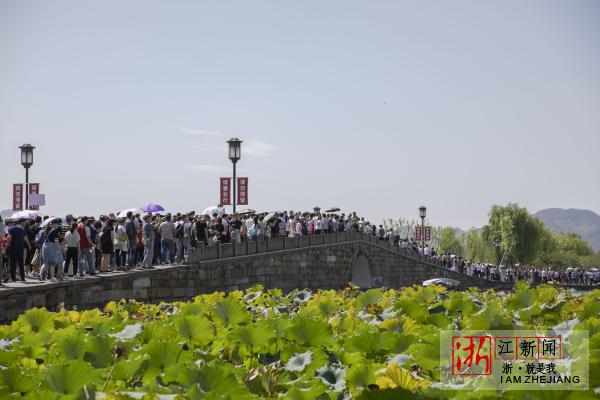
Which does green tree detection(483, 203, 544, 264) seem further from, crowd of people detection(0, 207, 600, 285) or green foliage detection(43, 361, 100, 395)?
green foliage detection(43, 361, 100, 395)

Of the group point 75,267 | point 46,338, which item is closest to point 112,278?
point 75,267

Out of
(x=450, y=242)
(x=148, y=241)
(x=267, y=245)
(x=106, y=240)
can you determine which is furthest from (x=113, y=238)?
(x=450, y=242)

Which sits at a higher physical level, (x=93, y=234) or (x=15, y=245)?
(x=93, y=234)

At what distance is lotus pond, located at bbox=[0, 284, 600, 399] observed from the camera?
2924 millimetres

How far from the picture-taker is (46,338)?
4.46 m

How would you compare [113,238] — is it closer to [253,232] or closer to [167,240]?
[167,240]

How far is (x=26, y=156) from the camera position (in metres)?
26.6

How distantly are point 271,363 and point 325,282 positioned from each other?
114ft

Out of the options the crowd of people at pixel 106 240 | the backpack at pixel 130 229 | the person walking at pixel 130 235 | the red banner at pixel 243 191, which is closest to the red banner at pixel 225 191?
the red banner at pixel 243 191

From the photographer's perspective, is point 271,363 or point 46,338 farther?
point 46,338

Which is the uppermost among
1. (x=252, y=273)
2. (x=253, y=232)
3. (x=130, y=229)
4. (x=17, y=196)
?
(x=17, y=196)

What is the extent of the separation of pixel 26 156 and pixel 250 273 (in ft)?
26.4

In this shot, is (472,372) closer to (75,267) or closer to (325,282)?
(75,267)

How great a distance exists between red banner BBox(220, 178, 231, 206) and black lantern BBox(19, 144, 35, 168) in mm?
8263
